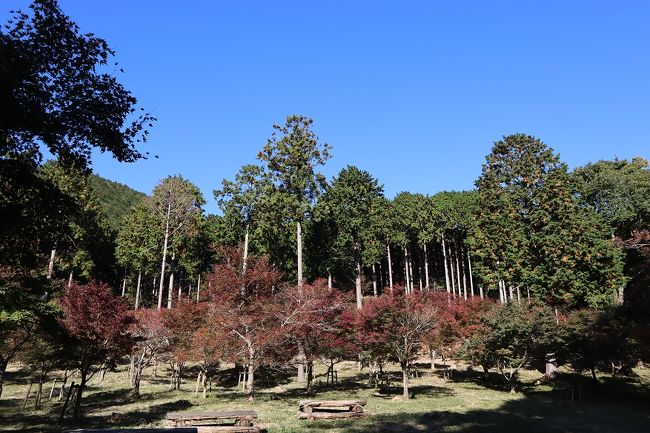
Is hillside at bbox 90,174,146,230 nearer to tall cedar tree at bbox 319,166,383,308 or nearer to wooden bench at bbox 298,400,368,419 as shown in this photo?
tall cedar tree at bbox 319,166,383,308

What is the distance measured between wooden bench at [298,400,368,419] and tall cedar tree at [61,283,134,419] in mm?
8795

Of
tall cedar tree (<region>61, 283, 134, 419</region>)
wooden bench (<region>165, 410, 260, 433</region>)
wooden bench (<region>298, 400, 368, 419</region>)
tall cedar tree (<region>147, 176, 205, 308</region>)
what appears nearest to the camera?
wooden bench (<region>165, 410, 260, 433</region>)

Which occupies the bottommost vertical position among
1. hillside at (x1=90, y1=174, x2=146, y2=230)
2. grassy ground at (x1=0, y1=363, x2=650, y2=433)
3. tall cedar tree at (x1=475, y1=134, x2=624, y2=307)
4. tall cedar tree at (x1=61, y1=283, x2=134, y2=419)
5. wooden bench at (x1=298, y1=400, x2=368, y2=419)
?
grassy ground at (x1=0, y1=363, x2=650, y2=433)

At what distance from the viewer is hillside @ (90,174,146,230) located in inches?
2950

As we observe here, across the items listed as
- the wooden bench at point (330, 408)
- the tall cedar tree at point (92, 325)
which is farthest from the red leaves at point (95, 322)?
the wooden bench at point (330, 408)

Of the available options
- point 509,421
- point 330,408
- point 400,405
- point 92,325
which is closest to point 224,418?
point 330,408

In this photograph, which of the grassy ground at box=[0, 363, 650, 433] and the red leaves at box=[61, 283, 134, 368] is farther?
the red leaves at box=[61, 283, 134, 368]

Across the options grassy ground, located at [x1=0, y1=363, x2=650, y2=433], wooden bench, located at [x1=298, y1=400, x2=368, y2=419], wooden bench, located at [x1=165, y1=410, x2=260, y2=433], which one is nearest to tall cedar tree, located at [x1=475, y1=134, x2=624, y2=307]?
grassy ground, located at [x1=0, y1=363, x2=650, y2=433]

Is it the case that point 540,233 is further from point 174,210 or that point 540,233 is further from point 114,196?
point 114,196

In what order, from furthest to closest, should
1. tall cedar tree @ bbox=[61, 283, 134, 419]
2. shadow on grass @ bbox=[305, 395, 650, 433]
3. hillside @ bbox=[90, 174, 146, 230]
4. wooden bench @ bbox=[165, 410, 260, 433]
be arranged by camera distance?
hillside @ bbox=[90, 174, 146, 230], tall cedar tree @ bbox=[61, 283, 134, 419], shadow on grass @ bbox=[305, 395, 650, 433], wooden bench @ bbox=[165, 410, 260, 433]

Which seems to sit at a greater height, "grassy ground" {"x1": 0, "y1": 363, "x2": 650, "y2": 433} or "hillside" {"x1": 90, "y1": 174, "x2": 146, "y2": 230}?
"hillside" {"x1": 90, "y1": 174, "x2": 146, "y2": 230}

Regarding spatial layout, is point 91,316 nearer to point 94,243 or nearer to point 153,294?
point 94,243

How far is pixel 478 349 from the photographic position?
28422 mm

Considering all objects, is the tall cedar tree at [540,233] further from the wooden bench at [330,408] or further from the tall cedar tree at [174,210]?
the tall cedar tree at [174,210]
